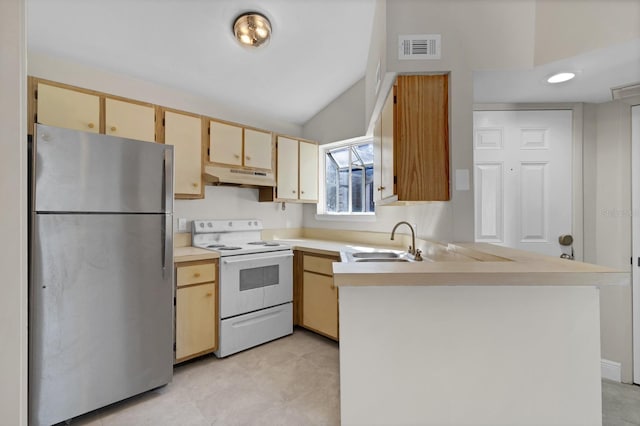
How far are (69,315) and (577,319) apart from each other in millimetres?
2344

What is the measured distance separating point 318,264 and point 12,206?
2198 mm

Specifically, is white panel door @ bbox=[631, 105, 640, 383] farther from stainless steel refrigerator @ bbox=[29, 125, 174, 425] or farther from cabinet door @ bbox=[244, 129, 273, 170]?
stainless steel refrigerator @ bbox=[29, 125, 174, 425]

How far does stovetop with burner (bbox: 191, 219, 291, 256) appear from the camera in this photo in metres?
2.63

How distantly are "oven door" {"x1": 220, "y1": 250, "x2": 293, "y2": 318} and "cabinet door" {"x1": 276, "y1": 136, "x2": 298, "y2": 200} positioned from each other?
Answer: 2.46 feet

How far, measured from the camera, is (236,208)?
3.17 meters

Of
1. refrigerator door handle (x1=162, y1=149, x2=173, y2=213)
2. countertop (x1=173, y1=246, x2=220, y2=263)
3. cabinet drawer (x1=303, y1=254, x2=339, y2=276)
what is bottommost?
cabinet drawer (x1=303, y1=254, x2=339, y2=276)

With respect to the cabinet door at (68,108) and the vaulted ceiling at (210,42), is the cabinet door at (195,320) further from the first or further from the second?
the vaulted ceiling at (210,42)

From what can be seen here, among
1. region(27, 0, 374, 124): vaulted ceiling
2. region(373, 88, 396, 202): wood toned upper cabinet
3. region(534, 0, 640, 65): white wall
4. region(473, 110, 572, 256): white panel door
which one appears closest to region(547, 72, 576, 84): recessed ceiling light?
region(534, 0, 640, 65): white wall

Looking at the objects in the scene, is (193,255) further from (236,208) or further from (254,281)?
(236,208)

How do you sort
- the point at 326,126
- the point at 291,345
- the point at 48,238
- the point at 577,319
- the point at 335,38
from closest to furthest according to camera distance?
the point at 577,319 → the point at 48,238 → the point at 335,38 → the point at 291,345 → the point at 326,126

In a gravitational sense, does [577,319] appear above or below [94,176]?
below

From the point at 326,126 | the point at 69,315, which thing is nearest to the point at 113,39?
the point at 69,315

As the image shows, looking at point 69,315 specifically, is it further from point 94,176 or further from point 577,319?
point 577,319

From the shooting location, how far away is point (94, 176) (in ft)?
5.48
